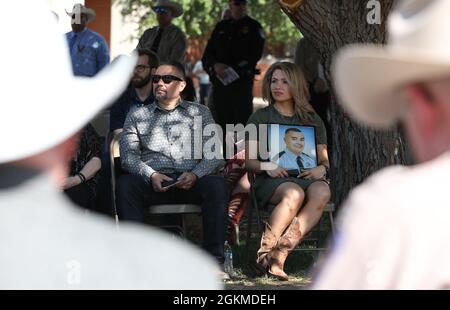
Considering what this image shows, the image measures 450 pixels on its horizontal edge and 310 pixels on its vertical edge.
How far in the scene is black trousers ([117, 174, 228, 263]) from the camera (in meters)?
8.01

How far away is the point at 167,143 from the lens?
320 inches

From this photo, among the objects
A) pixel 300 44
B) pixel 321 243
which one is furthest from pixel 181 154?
pixel 300 44

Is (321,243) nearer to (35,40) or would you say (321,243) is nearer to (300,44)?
(300,44)

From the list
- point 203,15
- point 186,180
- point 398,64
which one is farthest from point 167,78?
point 203,15

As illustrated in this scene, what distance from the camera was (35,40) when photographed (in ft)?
7.66

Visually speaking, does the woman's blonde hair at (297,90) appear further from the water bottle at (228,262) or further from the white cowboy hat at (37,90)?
the white cowboy hat at (37,90)

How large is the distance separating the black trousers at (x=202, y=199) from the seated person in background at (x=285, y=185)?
30 cm

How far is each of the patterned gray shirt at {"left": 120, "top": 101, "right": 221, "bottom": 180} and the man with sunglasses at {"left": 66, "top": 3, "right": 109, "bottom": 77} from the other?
11.2 feet

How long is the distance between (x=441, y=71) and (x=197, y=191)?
6154 mm

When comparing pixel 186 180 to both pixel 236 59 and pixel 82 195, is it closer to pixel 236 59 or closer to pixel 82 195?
pixel 82 195

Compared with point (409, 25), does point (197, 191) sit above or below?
below

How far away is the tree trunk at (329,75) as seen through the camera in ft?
27.8

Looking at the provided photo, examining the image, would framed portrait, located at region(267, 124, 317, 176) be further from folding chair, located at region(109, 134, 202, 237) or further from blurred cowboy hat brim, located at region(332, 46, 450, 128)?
blurred cowboy hat brim, located at region(332, 46, 450, 128)

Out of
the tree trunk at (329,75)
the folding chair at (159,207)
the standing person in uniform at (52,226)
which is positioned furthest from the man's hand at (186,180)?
the standing person in uniform at (52,226)
